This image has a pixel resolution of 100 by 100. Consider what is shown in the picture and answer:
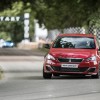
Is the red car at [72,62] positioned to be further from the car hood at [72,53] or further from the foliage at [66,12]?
the foliage at [66,12]

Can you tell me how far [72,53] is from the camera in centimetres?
2012

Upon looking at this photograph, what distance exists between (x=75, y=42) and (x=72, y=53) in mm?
1303

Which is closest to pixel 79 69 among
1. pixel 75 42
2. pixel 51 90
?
pixel 75 42

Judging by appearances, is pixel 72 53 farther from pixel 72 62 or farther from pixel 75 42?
pixel 75 42

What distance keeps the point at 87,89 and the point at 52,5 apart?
123 ft

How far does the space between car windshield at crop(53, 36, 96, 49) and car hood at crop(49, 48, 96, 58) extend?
0.62 metres

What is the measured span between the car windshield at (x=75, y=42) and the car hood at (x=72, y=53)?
2.03ft

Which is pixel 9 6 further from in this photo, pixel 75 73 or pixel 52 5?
pixel 75 73

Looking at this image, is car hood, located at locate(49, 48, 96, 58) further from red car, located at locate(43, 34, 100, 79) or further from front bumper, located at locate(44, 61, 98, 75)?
front bumper, located at locate(44, 61, 98, 75)

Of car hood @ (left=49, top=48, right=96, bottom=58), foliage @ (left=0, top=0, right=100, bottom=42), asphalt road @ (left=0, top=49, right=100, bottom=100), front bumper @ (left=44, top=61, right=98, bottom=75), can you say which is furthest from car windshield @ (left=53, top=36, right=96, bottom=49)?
foliage @ (left=0, top=0, right=100, bottom=42)

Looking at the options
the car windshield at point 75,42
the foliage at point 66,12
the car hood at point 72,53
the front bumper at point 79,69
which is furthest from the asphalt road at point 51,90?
the foliage at point 66,12

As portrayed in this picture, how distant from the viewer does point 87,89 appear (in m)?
16.3

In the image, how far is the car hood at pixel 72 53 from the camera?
65.7 feet

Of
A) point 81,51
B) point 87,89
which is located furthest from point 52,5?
point 87,89
